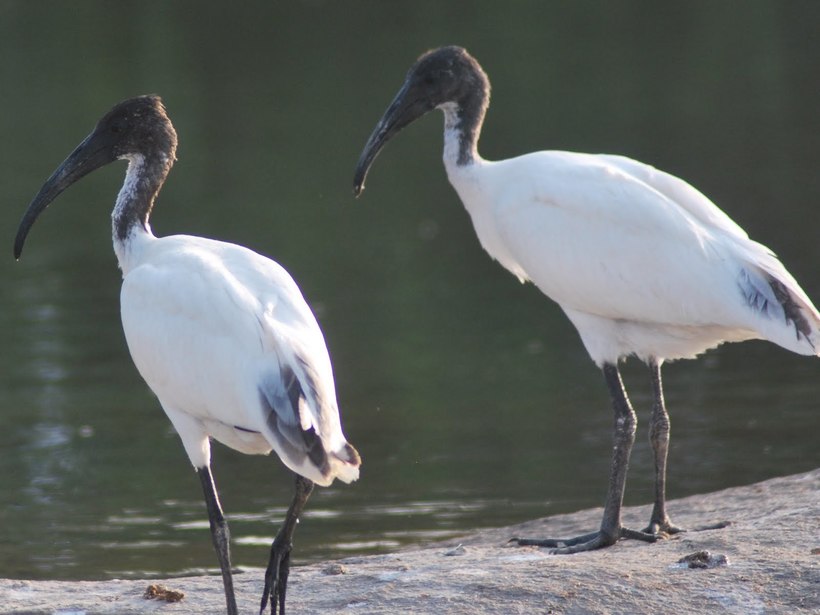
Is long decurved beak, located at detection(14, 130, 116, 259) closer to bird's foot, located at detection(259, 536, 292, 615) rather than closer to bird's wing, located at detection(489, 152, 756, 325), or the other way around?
bird's wing, located at detection(489, 152, 756, 325)

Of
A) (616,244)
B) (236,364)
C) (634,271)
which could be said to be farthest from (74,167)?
(634,271)

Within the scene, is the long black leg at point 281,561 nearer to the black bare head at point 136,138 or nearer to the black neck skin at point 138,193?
the black neck skin at point 138,193

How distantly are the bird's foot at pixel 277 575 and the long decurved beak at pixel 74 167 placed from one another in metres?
2.34

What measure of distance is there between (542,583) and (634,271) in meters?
2.01

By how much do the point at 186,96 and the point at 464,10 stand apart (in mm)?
9474

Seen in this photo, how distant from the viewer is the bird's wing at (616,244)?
8.16 metres

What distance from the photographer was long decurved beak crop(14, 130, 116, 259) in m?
8.27

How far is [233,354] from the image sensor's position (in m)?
6.65

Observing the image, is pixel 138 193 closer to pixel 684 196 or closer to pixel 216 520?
pixel 216 520

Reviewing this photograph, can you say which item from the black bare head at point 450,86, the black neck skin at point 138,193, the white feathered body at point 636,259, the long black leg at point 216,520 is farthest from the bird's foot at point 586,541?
the black neck skin at point 138,193

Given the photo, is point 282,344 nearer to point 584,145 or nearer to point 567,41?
point 584,145

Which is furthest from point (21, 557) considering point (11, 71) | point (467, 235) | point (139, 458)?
point (11, 71)

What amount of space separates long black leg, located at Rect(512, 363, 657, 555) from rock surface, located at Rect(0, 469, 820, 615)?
0.09 metres

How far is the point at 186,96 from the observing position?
1205 inches
